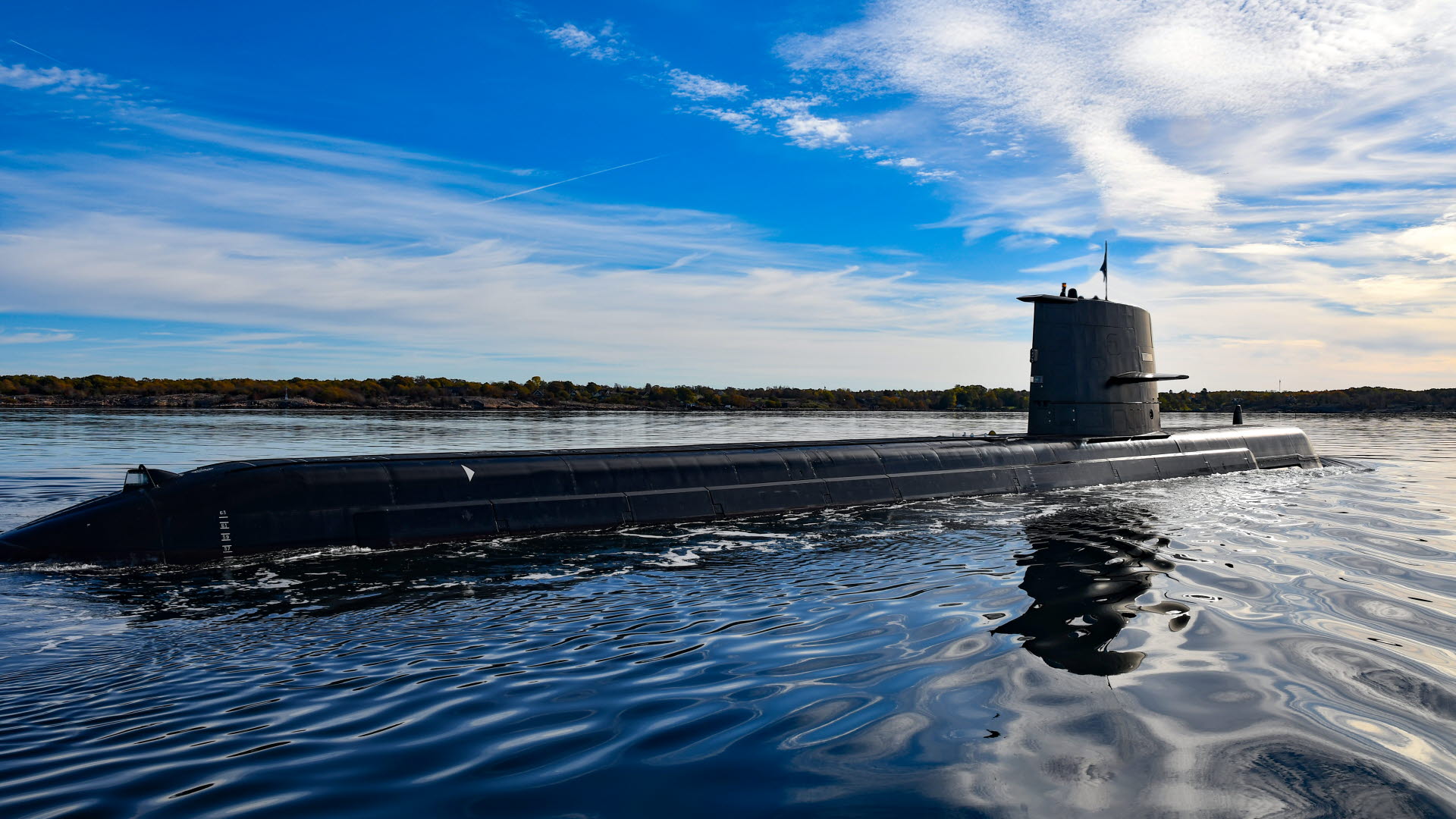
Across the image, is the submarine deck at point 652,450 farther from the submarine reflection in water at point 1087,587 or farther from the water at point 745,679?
the submarine reflection in water at point 1087,587

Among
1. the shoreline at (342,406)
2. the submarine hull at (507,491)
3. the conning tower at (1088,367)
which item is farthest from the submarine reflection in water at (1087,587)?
the shoreline at (342,406)

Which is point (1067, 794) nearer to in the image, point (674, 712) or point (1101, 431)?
point (674, 712)

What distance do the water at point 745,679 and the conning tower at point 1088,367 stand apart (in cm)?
822

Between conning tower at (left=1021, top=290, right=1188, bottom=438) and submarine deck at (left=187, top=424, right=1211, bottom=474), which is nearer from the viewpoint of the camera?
submarine deck at (left=187, top=424, right=1211, bottom=474)

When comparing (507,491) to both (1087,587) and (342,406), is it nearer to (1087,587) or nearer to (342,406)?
(1087,587)

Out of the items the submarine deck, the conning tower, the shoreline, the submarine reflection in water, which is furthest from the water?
the shoreline

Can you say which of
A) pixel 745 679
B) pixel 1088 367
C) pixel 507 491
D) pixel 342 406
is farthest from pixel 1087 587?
pixel 342 406

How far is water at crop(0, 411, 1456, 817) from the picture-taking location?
4.82 m

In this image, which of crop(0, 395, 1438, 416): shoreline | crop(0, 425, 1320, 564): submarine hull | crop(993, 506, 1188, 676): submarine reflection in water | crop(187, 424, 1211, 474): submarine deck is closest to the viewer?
crop(993, 506, 1188, 676): submarine reflection in water

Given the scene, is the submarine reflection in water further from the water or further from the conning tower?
the conning tower

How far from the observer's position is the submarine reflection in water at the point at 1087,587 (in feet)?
24.9

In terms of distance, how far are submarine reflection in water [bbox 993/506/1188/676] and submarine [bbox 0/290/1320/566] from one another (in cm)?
414

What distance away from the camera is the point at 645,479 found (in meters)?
15.5

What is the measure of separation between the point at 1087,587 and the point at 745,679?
216 inches
